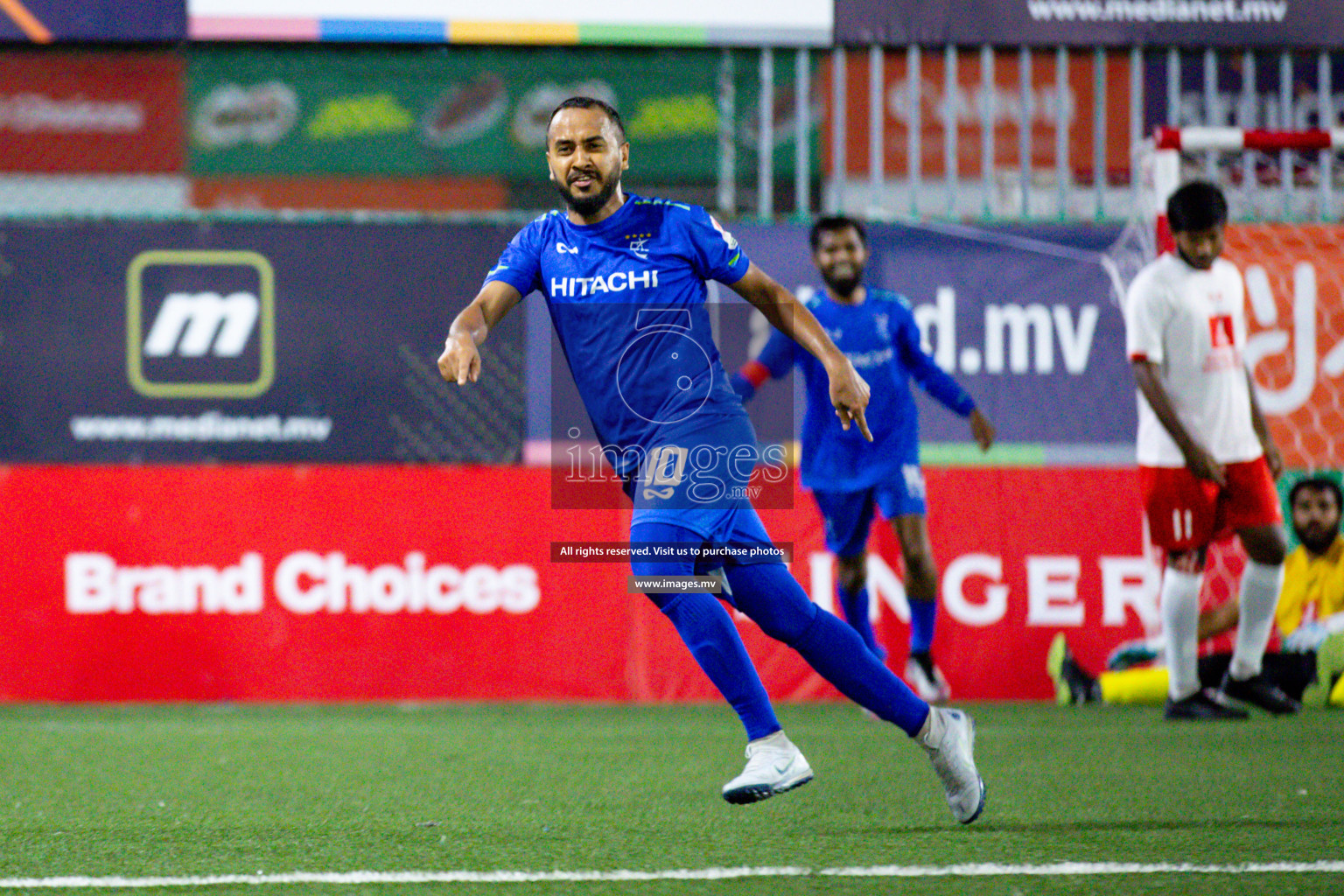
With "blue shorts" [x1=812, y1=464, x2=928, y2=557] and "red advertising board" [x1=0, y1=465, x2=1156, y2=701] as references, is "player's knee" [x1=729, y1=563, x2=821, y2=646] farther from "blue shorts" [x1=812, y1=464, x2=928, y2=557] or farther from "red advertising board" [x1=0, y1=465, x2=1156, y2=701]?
"red advertising board" [x1=0, y1=465, x2=1156, y2=701]

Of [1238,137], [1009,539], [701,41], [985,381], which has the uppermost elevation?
[701,41]

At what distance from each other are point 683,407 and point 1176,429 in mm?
2630

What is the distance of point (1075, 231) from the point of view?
25.4ft

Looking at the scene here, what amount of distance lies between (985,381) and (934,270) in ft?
2.03

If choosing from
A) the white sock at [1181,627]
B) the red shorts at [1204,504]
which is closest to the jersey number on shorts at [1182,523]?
the red shorts at [1204,504]

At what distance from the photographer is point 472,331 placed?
330 centimetres

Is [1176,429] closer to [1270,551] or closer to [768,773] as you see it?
[1270,551]

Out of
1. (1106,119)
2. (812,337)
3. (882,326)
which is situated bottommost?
(812,337)

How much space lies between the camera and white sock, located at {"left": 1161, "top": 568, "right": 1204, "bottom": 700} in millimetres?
5703

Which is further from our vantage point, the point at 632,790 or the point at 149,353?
the point at 149,353

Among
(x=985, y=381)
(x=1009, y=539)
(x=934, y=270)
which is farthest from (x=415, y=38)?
(x=1009, y=539)

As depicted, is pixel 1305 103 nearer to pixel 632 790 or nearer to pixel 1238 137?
pixel 1238 137

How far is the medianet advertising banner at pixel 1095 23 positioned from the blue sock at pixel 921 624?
3.23 meters

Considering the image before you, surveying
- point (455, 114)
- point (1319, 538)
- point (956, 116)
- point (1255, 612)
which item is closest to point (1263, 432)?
point (1255, 612)
